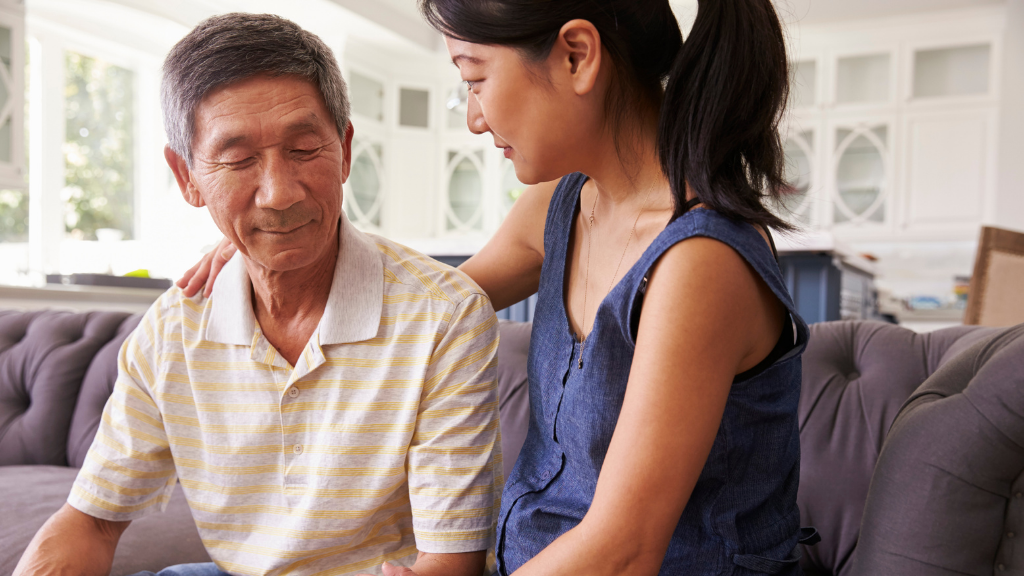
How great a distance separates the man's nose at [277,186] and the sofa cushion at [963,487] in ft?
2.55

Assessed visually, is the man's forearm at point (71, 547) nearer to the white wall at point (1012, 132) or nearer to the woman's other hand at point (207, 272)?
the woman's other hand at point (207, 272)

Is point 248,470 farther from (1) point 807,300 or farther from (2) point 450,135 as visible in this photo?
(2) point 450,135

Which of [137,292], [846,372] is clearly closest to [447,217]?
[137,292]

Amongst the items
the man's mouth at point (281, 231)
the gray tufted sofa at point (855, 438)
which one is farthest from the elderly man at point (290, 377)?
the gray tufted sofa at point (855, 438)

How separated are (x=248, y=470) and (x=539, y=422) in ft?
1.32

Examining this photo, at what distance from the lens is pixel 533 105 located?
2.69 ft

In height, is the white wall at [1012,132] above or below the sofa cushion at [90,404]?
above

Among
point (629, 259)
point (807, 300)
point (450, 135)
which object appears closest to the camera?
point (629, 259)

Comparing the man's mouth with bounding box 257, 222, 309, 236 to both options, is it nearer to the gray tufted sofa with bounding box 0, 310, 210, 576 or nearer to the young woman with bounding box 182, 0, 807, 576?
the young woman with bounding box 182, 0, 807, 576

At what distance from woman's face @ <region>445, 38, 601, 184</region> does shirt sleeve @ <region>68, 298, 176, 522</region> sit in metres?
0.61

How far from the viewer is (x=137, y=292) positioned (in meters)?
3.76

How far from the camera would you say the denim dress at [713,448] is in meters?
0.76

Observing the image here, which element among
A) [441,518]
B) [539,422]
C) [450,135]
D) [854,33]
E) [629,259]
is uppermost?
[854,33]

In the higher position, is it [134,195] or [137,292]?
[134,195]
